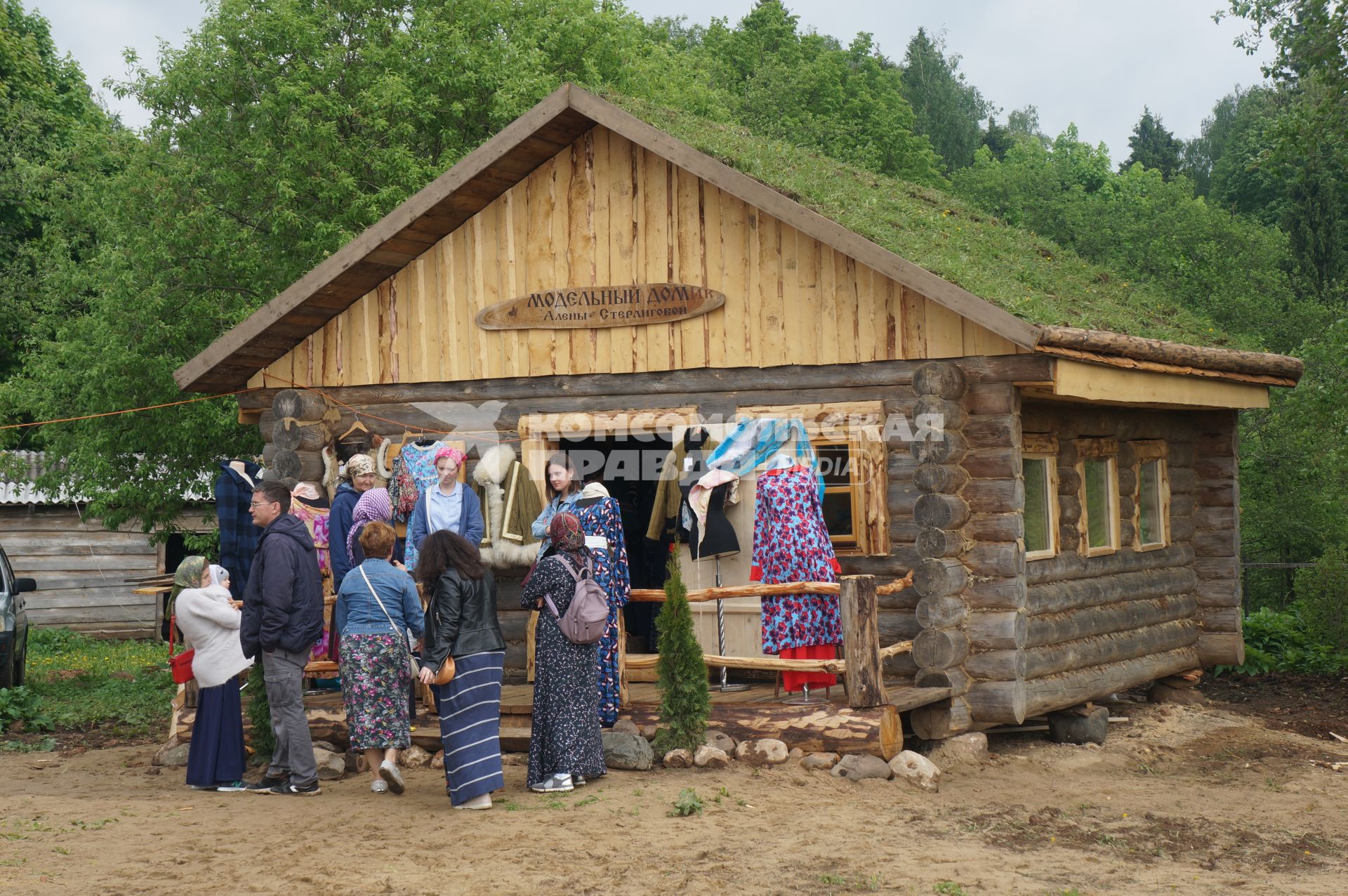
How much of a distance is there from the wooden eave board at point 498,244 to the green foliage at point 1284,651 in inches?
295

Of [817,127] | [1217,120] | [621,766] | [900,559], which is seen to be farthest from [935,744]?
[1217,120]

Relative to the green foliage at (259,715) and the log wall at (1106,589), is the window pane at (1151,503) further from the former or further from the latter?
the green foliage at (259,715)

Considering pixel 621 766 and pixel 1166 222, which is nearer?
pixel 621 766

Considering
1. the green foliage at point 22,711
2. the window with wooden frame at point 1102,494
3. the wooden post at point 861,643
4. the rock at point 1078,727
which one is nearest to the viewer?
the wooden post at point 861,643

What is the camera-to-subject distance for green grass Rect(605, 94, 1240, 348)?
1029cm

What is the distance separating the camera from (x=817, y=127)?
116 feet

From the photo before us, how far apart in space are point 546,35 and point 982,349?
12.8m

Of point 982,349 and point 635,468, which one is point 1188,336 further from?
point 635,468

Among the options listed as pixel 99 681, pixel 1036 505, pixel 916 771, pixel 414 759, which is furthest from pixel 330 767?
pixel 99 681

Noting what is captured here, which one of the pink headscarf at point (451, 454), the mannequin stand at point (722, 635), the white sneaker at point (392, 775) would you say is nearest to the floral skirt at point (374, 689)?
the white sneaker at point (392, 775)

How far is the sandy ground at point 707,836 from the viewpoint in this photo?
694cm

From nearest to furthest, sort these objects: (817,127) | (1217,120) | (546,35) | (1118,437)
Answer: (1118,437), (546,35), (817,127), (1217,120)

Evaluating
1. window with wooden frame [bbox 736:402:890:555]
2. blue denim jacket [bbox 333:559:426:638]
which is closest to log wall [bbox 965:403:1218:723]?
window with wooden frame [bbox 736:402:890:555]

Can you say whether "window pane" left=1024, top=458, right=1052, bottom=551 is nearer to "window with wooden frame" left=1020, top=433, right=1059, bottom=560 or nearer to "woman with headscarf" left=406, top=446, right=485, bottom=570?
"window with wooden frame" left=1020, top=433, right=1059, bottom=560
